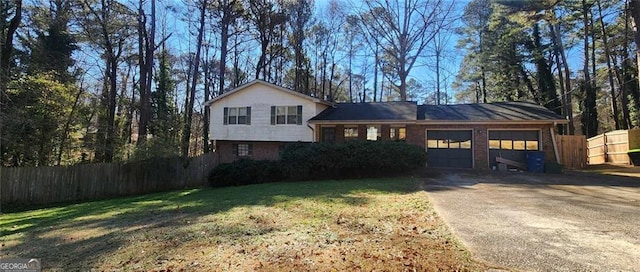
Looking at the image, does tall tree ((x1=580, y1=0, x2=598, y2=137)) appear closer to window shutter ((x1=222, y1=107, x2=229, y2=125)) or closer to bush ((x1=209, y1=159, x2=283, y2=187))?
bush ((x1=209, y1=159, x2=283, y2=187))

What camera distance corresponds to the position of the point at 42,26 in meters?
15.8

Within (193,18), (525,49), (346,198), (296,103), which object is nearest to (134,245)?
(346,198)

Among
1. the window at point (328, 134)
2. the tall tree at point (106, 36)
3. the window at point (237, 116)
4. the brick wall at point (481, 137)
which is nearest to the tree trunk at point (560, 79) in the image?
the brick wall at point (481, 137)

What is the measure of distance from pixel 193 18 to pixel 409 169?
62.3 feet

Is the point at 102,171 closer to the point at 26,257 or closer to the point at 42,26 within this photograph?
the point at 42,26

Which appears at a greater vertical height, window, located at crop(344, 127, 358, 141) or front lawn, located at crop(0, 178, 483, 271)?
window, located at crop(344, 127, 358, 141)

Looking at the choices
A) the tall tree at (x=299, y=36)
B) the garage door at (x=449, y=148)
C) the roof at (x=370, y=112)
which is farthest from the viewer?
the tall tree at (x=299, y=36)

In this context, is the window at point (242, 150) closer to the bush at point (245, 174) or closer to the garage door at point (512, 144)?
the bush at point (245, 174)

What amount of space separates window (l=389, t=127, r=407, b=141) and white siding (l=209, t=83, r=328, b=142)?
432 centimetres

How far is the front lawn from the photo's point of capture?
3604mm

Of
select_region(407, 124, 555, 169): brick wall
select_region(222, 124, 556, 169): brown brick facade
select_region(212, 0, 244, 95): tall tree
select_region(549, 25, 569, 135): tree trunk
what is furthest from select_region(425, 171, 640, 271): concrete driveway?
select_region(212, 0, 244, 95): tall tree

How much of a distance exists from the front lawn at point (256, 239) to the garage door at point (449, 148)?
907 centimetres

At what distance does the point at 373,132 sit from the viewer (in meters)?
17.0

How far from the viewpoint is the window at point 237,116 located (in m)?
19.0
